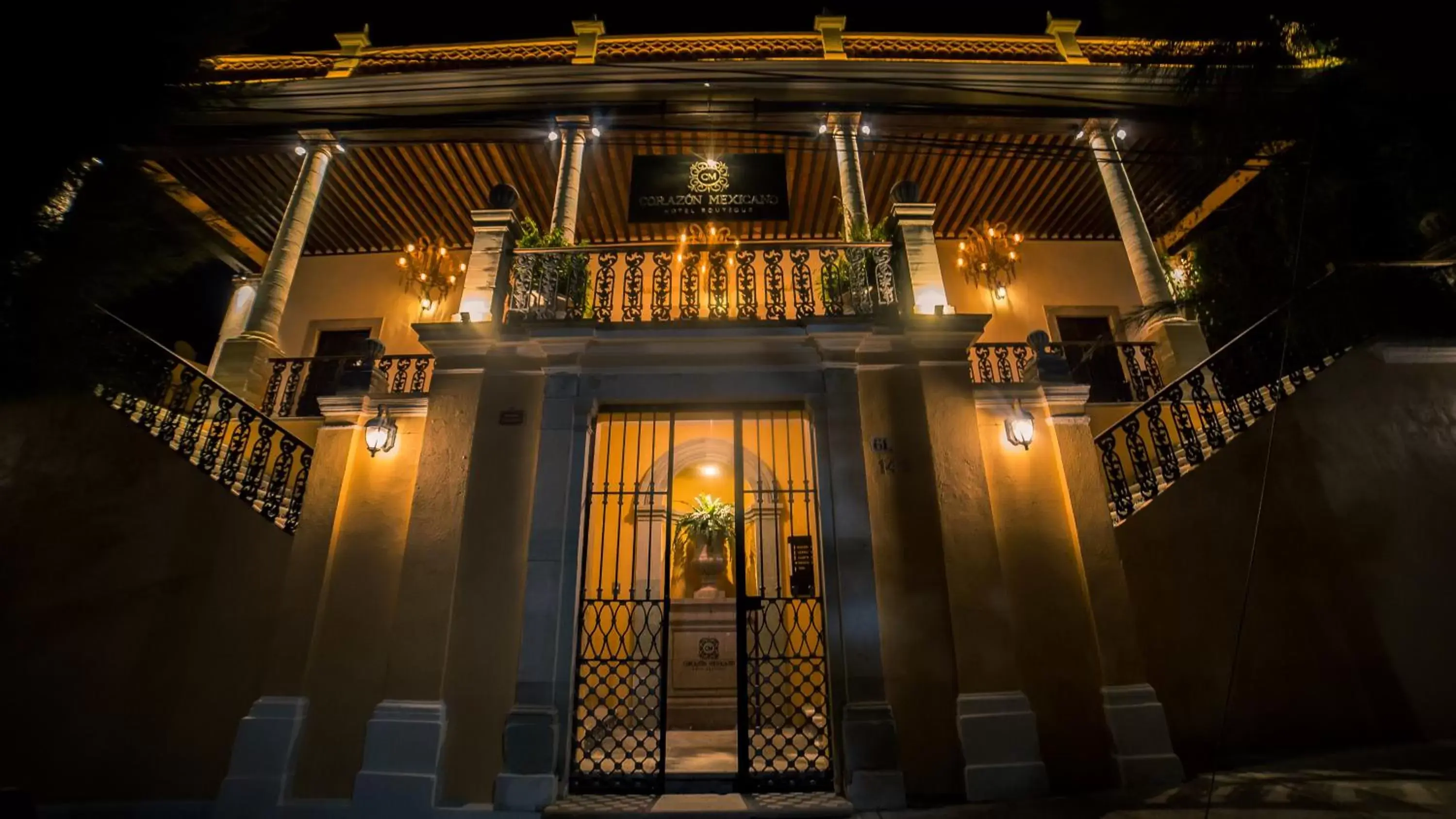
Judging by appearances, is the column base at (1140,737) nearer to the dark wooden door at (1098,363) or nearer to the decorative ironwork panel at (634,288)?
the decorative ironwork panel at (634,288)

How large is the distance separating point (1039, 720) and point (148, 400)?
28.7 ft

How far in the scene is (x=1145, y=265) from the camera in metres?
8.41

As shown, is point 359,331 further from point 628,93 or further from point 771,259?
point 771,259

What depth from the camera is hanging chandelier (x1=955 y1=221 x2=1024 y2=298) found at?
1079 centimetres

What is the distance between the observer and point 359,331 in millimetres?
10789

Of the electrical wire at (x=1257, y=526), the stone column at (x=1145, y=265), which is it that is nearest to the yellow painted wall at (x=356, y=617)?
the electrical wire at (x=1257, y=526)

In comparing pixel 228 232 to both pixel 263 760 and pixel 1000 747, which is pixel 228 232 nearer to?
pixel 263 760

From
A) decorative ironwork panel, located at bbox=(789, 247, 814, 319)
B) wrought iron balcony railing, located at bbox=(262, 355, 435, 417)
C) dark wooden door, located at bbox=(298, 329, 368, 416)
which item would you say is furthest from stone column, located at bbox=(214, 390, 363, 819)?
decorative ironwork panel, located at bbox=(789, 247, 814, 319)

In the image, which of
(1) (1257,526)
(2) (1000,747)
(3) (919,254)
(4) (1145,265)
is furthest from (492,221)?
(4) (1145,265)

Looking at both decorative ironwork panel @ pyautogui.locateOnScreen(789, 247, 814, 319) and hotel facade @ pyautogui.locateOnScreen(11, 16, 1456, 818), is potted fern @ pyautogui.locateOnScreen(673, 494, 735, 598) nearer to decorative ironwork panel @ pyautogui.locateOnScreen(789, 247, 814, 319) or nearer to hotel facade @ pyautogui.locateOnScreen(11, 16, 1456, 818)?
hotel facade @ pyautogui.locateOnScreen(11, 16, 1456, 818)

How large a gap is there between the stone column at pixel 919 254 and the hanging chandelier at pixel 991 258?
5.15 meters

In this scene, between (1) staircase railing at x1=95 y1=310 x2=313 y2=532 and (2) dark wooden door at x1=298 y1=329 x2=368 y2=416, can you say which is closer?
(1) staircase railing at x1=95 y1=310 x2=313 y2=532

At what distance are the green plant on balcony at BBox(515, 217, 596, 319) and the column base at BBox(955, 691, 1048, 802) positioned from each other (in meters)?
→ 5.31

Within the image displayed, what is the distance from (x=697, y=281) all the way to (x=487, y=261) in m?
2.37
